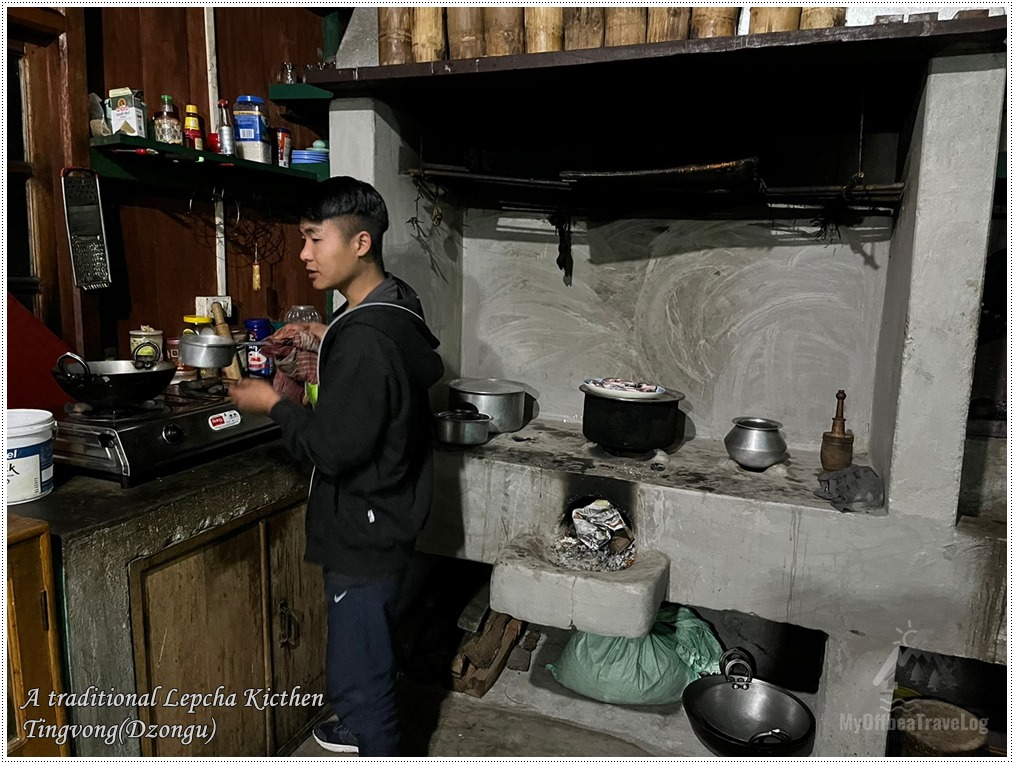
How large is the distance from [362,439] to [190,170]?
6.97 ft

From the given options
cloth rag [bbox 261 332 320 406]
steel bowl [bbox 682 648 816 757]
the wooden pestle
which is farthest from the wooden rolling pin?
the wooden pestle

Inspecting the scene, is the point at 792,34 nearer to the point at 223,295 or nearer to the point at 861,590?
the point at 861,590

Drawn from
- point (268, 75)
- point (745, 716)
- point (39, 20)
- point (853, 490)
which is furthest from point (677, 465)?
point (39, 20)

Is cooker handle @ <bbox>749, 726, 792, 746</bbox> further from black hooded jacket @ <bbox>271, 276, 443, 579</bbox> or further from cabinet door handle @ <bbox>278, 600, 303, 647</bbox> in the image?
cabinet door handle @ <bbox>278, 600, 303, 647</bbox>

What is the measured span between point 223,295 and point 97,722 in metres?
2.31

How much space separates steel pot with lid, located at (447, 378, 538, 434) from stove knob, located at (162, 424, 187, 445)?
1574 millimetres

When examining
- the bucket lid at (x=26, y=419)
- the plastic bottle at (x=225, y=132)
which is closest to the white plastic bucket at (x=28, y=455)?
the bucket lid at (x=26, y=419)

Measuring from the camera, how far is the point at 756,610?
2.94m

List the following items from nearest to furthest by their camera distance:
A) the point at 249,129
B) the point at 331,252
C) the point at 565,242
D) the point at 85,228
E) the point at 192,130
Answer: the point at 331,252
the point at 85,228
the point at 192,130
the point at 249,129
the point at 565,242

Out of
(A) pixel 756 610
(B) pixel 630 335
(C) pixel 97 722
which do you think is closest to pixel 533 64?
(B) pixel 630 335

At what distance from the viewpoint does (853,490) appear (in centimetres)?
289

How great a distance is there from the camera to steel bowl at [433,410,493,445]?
3.43m

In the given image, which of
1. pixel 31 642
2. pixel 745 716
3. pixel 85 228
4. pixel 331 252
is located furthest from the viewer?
pixel 745 716
